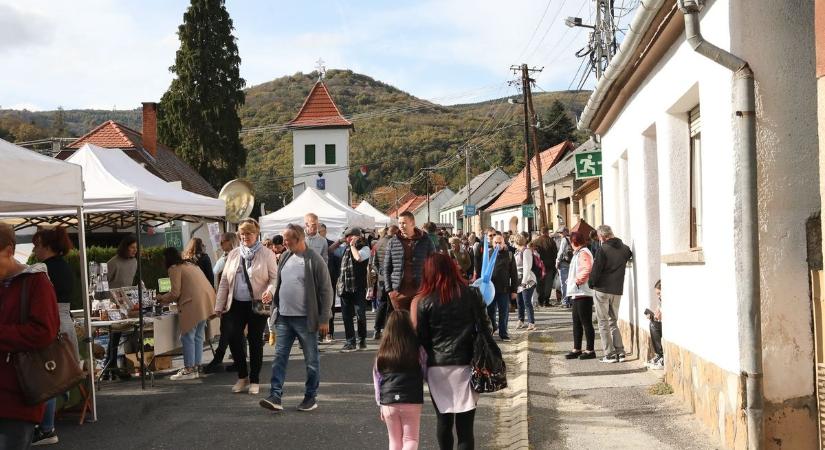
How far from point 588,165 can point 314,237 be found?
5.67 meters

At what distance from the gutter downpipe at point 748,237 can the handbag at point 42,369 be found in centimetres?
433

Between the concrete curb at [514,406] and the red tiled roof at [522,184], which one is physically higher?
the red tiled roof at [522,184]

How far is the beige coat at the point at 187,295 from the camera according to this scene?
1104cm

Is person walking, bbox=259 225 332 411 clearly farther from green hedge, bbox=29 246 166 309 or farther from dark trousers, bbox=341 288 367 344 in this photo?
green hedge, bbox=29 246 166 309

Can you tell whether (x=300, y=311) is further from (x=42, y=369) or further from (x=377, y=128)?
(x=377, y=128)

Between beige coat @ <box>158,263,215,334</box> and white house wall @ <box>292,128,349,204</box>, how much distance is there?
5542 centimetres

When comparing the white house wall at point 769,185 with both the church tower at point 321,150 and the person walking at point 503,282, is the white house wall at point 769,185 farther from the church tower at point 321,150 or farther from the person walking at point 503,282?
the church tower at point 321,150

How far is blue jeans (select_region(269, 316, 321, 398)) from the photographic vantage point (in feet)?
28.8

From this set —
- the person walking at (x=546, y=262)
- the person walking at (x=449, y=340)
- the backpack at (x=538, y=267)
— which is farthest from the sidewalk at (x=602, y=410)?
the person walking at (x=546, y=262)

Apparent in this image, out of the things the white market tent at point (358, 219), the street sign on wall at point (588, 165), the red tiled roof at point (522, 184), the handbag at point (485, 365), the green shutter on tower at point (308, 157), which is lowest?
the handbag at point (485, 365)

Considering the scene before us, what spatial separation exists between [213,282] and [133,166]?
2023 millimetres

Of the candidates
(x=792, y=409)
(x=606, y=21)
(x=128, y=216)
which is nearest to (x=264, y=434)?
(x=792, y=409)

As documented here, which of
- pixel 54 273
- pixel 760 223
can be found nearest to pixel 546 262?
pixel 54 273

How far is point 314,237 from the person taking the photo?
14.0 meters
